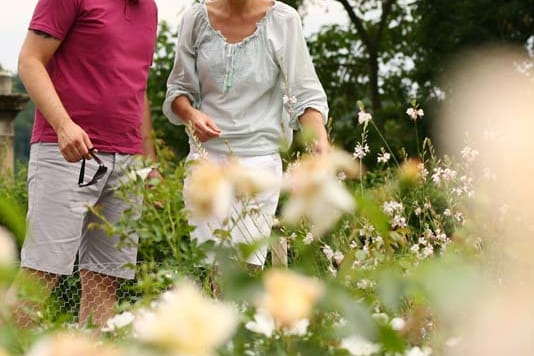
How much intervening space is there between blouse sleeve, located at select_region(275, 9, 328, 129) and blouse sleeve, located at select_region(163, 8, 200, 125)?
28 centimetres

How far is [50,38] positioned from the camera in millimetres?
3045

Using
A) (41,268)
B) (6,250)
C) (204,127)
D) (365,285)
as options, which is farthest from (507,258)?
(41,268)

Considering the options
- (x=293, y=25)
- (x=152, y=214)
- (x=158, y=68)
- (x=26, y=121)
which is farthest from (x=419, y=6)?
(x=26, y=121)

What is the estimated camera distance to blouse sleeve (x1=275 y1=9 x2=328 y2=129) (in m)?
3.28

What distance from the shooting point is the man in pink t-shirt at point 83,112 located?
3049mm

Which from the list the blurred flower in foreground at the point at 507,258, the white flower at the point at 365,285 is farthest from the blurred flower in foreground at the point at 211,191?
the white flower at the point at 365,285

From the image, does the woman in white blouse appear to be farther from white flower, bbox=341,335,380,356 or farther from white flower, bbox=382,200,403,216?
white flower, bbox=341,335,380,356

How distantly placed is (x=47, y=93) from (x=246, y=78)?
2.06 ft

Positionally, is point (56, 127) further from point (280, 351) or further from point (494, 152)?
point (280, 351)

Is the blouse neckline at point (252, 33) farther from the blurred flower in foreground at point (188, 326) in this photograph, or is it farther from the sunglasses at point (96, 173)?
the blurred flower in foreground at point (188, 326)

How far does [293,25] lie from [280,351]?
2120mm

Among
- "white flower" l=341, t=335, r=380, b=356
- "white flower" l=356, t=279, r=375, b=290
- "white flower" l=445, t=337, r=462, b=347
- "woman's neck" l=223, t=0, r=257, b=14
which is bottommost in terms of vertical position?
"woman's neck" l=223, t=0, r=257, b=14

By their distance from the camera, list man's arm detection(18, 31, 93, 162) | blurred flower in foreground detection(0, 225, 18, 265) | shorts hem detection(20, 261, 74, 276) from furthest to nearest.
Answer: shorts hem detection(20, 261, 74, 276)
man's arm detection(18, 31, 93, 162)
blurred flower in foreground detection(0, 225, 18, 265)

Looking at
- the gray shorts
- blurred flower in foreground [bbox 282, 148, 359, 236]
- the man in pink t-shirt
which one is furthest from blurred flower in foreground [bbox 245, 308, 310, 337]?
the gray shorts
